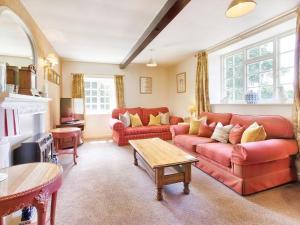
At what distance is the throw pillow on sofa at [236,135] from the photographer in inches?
109

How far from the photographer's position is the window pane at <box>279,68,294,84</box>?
112 inches

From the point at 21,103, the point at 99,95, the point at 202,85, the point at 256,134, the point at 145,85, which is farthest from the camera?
the point at 145,85

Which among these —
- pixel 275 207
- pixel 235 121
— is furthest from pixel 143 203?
pixel 235 121

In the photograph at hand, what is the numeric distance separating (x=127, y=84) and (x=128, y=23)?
10.3 ft

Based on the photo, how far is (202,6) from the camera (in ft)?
7.63

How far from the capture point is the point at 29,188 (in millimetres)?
1002

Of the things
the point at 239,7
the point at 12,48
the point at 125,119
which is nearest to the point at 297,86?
the point at 239,7

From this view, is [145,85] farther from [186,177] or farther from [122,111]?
[186,177]

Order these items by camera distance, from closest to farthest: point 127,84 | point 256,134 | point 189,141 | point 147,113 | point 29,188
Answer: point 29,188
point 256,134
point 189,141
point 147,113
point 127,84

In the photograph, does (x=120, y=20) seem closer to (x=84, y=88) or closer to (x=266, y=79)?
(x=266, y=79)

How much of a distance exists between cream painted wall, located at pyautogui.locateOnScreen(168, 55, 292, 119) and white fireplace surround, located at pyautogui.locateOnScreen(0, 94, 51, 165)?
3.51m

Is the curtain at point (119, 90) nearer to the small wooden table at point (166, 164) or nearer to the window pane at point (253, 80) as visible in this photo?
the small wooden table at point (166, 164)

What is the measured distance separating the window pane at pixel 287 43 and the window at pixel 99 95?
14.7 ft

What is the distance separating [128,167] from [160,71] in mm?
4047
